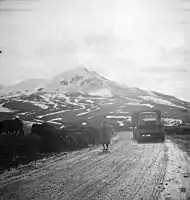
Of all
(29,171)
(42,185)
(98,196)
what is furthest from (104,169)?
(98,196)

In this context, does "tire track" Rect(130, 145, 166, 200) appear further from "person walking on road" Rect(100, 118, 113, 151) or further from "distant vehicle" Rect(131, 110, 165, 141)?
"distant vehicle" Rect(131, 110, 165, 141)

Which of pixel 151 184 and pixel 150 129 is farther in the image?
pixel 150 129

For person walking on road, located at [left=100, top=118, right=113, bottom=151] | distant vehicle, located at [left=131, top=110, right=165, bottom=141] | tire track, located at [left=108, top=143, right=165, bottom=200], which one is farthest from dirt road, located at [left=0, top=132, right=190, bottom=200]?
distant vehicle, located at [left=131, top=110, right=165, bottom=141]

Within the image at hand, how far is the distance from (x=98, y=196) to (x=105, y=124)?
1731 cm

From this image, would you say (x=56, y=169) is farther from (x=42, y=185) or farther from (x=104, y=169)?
(x=42, y=185)

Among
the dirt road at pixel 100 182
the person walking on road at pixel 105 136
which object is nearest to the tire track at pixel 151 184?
the dirt road at pixel 100 182

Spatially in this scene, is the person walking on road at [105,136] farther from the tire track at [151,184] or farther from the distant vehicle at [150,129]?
the distant vehicle at [150,129]

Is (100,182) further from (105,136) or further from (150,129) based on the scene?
(150,129)

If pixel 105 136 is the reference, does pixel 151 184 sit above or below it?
above

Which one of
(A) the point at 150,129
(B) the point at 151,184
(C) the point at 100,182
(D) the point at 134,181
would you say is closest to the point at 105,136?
(A) the point at 150,129

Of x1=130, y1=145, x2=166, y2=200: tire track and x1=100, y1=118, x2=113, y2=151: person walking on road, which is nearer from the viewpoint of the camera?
x1=130, y1=145, x2=166, y2=200: tire track

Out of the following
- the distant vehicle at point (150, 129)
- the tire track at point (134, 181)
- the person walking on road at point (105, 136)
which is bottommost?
the distant vehicle at point (150, 129)

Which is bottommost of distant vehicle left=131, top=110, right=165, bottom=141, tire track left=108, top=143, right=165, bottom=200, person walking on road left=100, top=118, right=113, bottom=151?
distant vehicle left=131, top=110, right=165, bottom=141

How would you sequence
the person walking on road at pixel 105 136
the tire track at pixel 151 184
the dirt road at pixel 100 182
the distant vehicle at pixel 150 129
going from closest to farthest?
the tire track at pixel 151 184, the dirt road at pixel 100 182, the person walking on road at pixel 105 136, the distant vehicle at pixel 150 129
